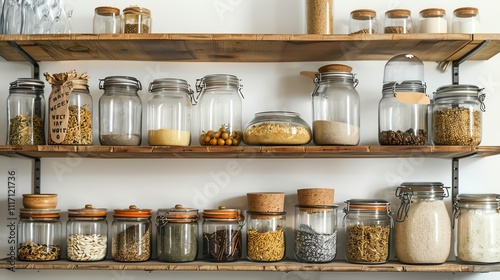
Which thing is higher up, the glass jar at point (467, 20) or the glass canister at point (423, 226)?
the glass jar at point (467, 20)

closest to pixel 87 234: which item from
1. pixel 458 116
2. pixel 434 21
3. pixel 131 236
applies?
pixel 131 236

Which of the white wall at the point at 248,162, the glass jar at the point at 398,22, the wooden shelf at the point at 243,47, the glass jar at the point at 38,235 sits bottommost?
the glass jar at the point at 38,235

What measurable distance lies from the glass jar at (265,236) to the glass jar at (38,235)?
0.71m

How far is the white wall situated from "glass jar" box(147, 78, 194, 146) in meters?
0.17

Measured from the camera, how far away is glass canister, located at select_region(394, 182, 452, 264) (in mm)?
2129

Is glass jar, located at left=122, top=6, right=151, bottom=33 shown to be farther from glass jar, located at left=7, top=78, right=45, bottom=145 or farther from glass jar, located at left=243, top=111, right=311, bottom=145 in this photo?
glass jar, located at left=243, top=111, right=311, bottom=145

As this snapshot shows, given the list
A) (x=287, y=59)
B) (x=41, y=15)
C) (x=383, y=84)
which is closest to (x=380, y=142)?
(x=383, y=84)

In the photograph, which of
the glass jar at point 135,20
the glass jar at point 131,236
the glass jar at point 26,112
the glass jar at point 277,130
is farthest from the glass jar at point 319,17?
the glass jar at point 26,112

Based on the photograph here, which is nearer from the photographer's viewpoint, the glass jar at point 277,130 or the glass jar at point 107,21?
the glass jar at point 277,130

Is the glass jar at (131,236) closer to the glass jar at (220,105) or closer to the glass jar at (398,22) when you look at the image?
the glass jar at (220,105)

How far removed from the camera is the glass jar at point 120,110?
220 centimetres

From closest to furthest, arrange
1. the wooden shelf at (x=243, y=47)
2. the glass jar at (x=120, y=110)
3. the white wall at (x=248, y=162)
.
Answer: the wooden shelf at (x=243, y=47), the glass jar at (x=120, y=110), the white wall at (x=248, y=162)

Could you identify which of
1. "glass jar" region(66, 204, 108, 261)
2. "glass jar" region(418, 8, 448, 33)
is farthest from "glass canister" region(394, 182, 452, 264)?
"glass jar" region(66, 204, 108, 261)

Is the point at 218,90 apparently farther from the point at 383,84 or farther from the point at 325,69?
the point at 383,84
